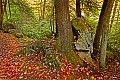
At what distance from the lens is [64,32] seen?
26.9 ft

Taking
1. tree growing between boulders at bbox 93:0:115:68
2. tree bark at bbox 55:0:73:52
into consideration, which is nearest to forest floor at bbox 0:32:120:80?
tree bark at bbox 55:0:73:52

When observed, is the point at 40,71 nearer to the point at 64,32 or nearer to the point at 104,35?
the point at 64,32

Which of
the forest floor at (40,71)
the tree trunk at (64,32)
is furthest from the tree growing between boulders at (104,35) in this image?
the tree trunk at (64,32)

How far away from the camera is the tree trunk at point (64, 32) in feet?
26.1

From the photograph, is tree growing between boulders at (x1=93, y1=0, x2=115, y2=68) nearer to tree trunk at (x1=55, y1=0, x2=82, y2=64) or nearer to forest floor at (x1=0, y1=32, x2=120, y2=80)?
forest floor at (x1=0, y1=32, x2=120, y2=80)

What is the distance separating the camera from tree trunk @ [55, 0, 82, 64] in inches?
313

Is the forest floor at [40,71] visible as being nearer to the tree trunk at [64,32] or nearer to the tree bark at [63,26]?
the tree trunk at [64,32]

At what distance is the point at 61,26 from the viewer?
814 cm

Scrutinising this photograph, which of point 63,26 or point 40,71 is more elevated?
point 63,26

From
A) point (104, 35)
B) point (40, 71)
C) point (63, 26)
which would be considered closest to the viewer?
point (40, 71)

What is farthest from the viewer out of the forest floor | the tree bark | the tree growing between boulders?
the tree growing between boulders

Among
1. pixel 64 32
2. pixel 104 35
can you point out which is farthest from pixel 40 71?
pixel 104 35

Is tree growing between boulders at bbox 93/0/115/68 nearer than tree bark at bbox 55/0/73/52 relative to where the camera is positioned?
No

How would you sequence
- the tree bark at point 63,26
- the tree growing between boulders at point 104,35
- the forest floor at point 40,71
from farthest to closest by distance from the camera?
the tree growing between boulders at point 104,35, the tree bark at point 63,26, the forest floor at point 40,71
